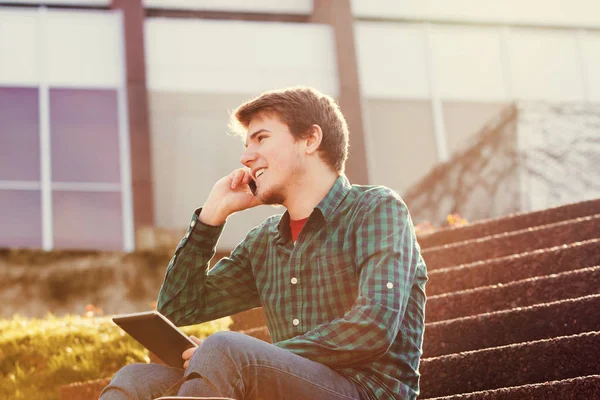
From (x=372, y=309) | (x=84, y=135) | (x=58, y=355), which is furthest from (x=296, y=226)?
(x=84, y=135)

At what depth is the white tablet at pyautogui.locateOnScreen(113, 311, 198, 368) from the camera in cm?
303

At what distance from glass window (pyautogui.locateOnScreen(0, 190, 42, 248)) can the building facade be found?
0.01 metres

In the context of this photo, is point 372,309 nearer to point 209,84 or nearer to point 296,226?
point 296,226

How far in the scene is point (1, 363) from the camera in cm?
557

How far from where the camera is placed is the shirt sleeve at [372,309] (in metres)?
2.95

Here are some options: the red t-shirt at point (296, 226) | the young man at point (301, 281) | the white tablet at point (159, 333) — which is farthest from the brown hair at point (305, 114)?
the white tablet at point (159, 333)

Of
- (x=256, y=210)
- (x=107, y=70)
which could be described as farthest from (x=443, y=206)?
(x=107, y=70)

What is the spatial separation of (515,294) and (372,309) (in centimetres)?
239

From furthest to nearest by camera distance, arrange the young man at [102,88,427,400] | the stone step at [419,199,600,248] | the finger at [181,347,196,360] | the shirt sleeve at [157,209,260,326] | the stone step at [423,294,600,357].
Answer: the stone step at [419,199,600,248] < the stone step at [423,294,600,357] < the shirt sleeve at [157,209,260,326] < the finger at [181,347,196,360] < the young man at [102,88,427,400]

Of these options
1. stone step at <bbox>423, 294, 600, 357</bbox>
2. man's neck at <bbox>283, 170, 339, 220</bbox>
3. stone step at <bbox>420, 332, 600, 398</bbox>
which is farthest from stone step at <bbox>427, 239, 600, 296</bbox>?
man's neck at <bbox>283, 170, 339, 220</bbox>

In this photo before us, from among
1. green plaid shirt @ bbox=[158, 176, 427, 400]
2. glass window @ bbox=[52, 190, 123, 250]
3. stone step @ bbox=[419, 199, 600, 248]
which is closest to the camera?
green plaid shirt @ bbox=[158, 176, 427, 400]

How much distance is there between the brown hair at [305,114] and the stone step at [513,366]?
4.03 feet

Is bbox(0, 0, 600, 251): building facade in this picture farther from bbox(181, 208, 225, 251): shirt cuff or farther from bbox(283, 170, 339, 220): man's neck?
bbox(283, 170, 339, 220): man's neck

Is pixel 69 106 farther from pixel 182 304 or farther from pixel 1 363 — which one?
pixel 182 304
